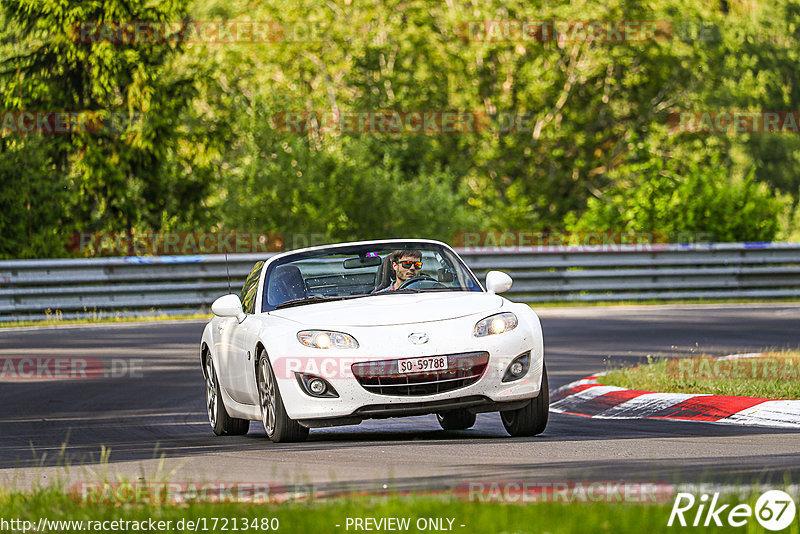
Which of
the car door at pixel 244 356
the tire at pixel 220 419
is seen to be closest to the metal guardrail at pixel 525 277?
the tire at pixel 220 419

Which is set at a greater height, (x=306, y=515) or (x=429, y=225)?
(x=306, y=515)

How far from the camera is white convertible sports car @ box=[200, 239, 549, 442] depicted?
927 centimetres

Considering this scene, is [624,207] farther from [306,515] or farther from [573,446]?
[306,515]

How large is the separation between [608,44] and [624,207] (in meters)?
14.3

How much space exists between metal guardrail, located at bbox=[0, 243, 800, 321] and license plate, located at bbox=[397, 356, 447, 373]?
46.2 ft

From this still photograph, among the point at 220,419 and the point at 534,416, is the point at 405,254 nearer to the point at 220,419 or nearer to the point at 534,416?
the point at 534,416

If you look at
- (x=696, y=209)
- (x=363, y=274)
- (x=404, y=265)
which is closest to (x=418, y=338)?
(x=404, y=265)

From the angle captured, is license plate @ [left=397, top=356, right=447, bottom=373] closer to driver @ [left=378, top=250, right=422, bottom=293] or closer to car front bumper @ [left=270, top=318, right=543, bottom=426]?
car front bumper @ [left=270, top=318, right=543, bottom=426]

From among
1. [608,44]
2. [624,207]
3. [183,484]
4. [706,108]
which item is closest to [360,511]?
[183,484]

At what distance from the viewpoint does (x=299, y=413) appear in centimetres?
941

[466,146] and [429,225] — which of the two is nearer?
[429,225]

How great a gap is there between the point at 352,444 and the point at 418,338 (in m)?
0.81

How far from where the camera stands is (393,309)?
961 centimetres

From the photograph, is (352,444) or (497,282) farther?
(497,282)
